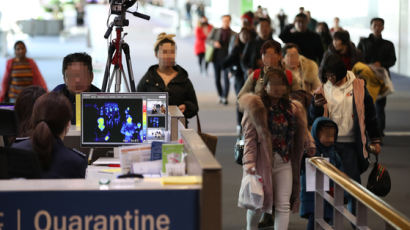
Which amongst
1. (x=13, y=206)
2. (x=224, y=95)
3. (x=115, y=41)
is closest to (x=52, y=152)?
(x=13, y=206)

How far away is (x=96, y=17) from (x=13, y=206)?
10.8m

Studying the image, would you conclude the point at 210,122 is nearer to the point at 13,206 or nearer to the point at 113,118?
the point at 113,118

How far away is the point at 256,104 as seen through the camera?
6168mm

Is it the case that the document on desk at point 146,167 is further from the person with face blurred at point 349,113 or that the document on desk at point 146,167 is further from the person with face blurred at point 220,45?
the person with face blurred at point 220,45

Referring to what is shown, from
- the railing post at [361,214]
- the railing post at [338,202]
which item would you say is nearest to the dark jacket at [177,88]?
the railing post at [338,202]

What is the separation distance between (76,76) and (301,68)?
3.12m

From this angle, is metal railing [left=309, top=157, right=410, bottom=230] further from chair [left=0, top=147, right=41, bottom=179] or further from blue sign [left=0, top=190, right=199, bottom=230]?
chair [left=0, top=147, right=41, bottom=179]

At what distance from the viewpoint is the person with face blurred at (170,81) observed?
26.0ft

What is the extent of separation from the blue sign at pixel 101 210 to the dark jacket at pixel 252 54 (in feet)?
26.3

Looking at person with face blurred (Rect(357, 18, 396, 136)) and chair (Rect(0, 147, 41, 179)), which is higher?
person with face blurred (Rect(357, 18, 396, 136))

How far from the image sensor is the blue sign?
3875 millimetres

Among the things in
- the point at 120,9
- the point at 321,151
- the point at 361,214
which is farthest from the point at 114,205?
the point at 120,9

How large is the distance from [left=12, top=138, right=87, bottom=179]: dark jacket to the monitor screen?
4.67 ft

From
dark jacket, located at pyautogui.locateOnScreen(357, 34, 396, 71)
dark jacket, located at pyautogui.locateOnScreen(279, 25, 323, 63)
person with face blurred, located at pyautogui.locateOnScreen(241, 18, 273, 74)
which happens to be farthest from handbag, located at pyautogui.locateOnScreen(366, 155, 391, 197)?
dark jacket, located at pyautogui.locateOnScreen(357, 34, 396, 71)
